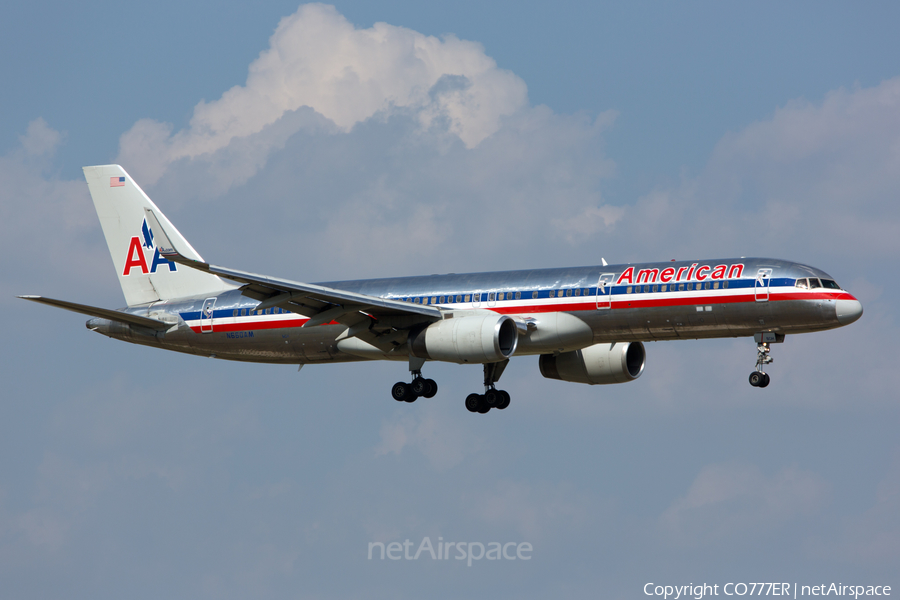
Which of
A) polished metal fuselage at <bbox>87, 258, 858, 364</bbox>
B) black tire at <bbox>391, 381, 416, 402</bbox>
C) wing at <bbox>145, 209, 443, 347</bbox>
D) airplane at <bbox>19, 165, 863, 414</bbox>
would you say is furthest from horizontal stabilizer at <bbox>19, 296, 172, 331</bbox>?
black tire at <bbox>391, 381, 416, 402</bbox>

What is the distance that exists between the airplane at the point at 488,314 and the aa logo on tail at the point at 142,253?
0.71m

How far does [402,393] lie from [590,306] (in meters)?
9.36

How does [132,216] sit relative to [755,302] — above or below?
above

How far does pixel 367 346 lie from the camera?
1940 inches

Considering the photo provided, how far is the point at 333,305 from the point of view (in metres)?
46.2

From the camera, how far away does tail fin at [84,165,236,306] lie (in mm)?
55781

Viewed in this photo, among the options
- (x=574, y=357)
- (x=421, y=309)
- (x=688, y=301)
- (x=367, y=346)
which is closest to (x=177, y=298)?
(x=367, y=346)

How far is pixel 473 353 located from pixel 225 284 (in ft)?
53.3

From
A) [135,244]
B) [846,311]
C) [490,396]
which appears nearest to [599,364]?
[490,396]

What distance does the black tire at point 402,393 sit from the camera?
160 feet

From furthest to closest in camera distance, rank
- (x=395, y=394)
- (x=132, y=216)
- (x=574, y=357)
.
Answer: (x=132, y=216)
(x=574, y=357)
(x=395, y=394)

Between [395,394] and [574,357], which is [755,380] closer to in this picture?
[574,357]

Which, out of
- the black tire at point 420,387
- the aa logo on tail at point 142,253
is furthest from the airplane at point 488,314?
the aa logo on tail at point 142,253

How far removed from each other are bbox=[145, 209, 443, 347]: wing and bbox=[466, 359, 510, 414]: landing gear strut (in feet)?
21.6
